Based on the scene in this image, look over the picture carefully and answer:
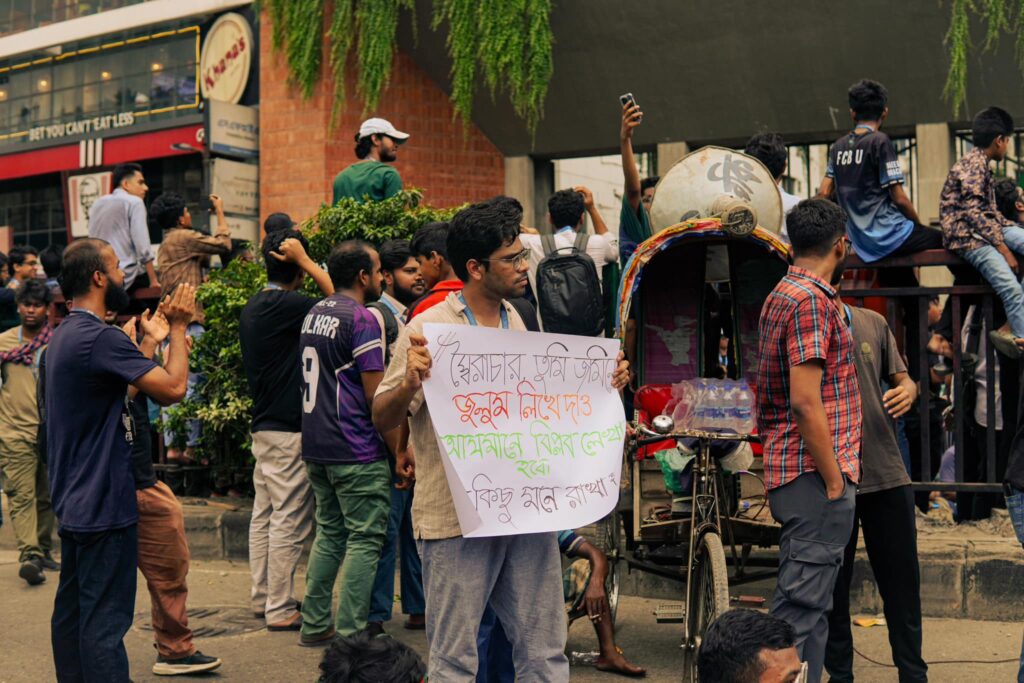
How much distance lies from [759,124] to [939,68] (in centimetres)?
182

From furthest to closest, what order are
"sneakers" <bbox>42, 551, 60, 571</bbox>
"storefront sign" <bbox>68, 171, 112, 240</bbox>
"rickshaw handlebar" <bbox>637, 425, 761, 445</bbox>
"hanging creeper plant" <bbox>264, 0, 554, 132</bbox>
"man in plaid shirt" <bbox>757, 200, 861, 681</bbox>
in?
1. "storefront sign" <bbox>68, 171, 112, 240</bbox>
2. "hanging creeper plant" <bbox>264, 0, 554, 132</bbox>
3. "sneakers" <bbox>42, 551, 60, 571</bbox>
4. "rickshaw handlebar" <bbox>637, 425, 761, 445</bbox>
5. "man in plaid shirt" <bbox>757, 200, 861, 681</bbox>

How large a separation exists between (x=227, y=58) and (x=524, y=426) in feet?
37.6

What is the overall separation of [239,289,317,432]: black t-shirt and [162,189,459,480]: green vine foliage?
1466 millimetres

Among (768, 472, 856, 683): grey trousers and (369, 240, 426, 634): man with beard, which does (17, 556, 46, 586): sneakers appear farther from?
(768, 472, 856, 683): grey trousers

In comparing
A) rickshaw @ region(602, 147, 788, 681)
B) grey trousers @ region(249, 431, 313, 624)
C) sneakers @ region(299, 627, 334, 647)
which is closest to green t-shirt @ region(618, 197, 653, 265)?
rickshaw @ region(602, 147, 788, 681)

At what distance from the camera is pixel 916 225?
754 centimetres

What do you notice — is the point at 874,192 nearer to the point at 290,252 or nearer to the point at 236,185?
the point at 290,252

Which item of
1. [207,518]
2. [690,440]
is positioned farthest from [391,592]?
[207,518]

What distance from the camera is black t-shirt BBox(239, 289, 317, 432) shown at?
7.01 meters

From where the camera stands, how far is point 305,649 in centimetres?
659

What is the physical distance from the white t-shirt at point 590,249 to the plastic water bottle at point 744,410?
1270mm

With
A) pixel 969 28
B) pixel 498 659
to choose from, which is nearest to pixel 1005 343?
pixel 498 659

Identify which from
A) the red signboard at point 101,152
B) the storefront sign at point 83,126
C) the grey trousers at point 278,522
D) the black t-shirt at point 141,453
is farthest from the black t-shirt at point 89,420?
the storefront sign at point 83,126

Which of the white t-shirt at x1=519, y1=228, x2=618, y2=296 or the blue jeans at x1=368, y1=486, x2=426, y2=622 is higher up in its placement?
the white t-shirt at x1=519, y1=228, x2=618, y2=296
